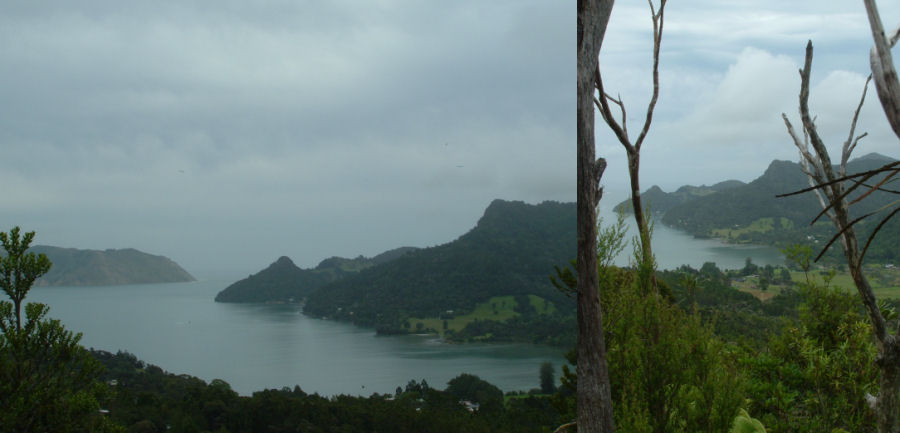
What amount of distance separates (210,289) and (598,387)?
12456 cm

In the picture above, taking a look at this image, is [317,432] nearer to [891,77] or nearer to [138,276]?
[891,77]

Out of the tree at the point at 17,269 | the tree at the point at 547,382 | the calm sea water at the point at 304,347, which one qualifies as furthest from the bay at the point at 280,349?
the tree at the point at 17,269

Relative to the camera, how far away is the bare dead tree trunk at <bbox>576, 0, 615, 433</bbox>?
245 cm

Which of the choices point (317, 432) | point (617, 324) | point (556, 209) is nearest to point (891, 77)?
point (617, 324)

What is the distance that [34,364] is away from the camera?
646cm

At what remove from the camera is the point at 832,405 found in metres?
4.10

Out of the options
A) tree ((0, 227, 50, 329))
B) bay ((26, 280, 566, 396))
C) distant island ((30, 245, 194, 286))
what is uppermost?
tree ((0, 227, 50, 329))

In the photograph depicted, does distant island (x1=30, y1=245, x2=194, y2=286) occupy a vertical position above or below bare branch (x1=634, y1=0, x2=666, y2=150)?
below

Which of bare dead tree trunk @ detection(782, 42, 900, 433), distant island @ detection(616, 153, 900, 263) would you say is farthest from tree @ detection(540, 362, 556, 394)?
bare dead tree trunk @ detection(782, 42, 900, 433)

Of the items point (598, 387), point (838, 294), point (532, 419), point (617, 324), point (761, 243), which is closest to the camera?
point (598, 387)

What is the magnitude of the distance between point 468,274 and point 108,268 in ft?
239

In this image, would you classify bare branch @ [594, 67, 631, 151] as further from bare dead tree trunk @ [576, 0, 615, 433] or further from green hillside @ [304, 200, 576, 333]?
green hillside @ [304, 200, 576, 333]

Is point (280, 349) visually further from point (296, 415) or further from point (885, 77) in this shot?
point (885, 77)

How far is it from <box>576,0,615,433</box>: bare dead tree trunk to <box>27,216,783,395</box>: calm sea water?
82.9ft
